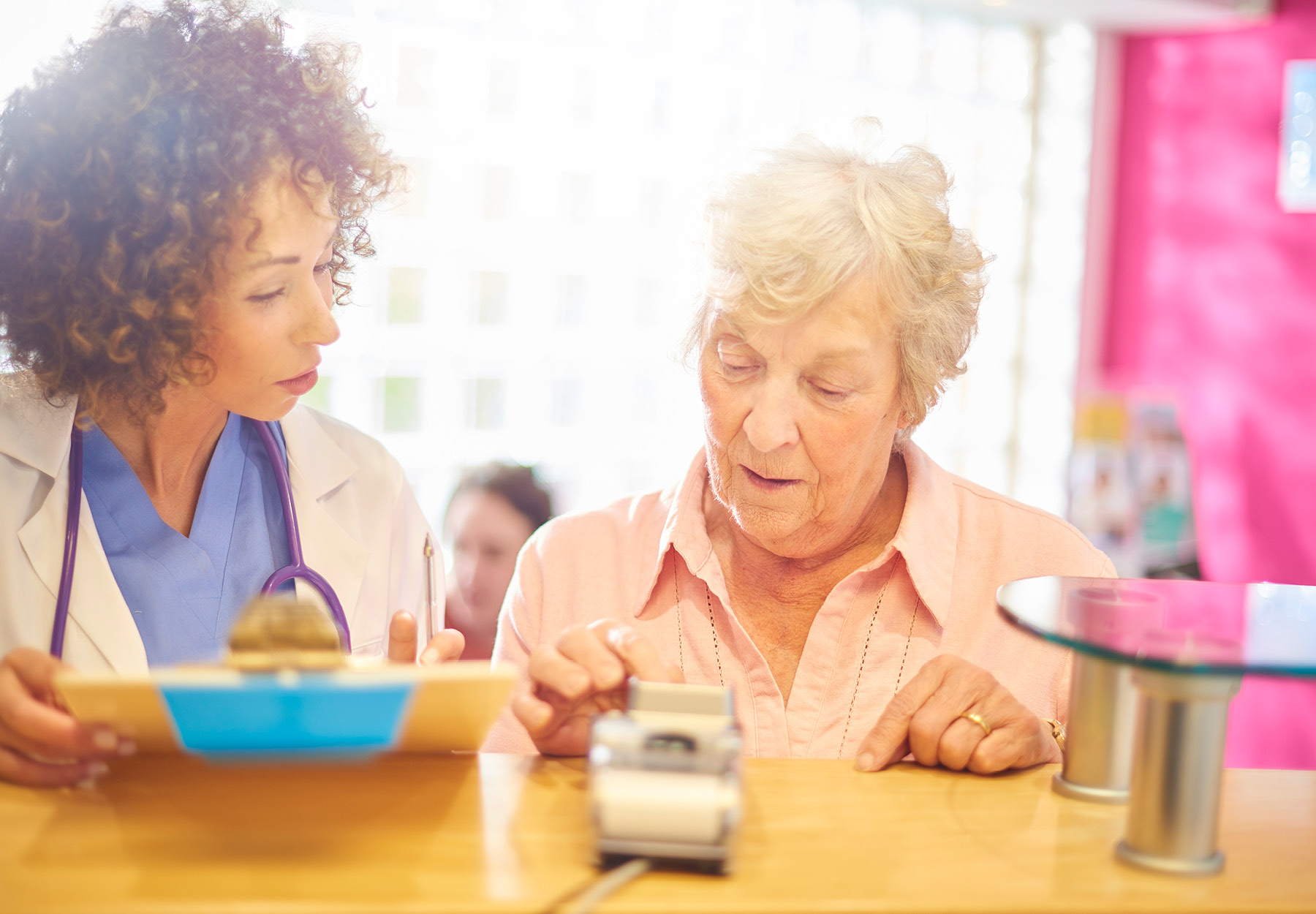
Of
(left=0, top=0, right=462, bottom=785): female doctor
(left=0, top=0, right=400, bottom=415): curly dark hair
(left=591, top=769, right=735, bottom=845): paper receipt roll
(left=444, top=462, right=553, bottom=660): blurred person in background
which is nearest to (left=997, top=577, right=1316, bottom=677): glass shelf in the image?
(left=591, top=769, right=735, bottom=845): paper receipt roll

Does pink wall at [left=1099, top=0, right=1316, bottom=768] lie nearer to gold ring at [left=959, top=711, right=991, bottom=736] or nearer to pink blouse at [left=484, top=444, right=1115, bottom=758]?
pink blouse at [left=484, top=444, right=1115, bottom=758]

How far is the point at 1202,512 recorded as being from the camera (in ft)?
15.2

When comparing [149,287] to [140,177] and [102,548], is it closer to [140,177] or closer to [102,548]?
[140,177]

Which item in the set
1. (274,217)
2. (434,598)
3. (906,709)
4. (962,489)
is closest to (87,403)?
(274,217)

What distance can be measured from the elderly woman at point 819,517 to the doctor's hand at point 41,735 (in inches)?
21.2

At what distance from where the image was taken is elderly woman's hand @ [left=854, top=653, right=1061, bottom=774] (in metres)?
1.02

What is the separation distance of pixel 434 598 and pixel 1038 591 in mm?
656

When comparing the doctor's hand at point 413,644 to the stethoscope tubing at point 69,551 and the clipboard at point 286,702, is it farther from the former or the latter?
the stethoscope tubing at point 69,551

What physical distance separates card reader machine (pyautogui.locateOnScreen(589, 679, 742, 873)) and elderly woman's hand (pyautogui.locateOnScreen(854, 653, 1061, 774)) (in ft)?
0.91

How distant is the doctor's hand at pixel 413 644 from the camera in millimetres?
1054

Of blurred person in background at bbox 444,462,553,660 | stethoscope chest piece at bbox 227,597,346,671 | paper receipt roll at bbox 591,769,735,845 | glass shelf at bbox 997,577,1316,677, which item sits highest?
glass shelf at bbox 997,577,1316,677

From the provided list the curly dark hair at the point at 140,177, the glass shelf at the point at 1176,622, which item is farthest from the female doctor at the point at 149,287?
the glass shelf at the point at 1176,622

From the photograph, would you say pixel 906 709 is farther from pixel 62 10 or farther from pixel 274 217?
pixel 62 10

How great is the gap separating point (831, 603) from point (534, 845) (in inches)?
28.7
